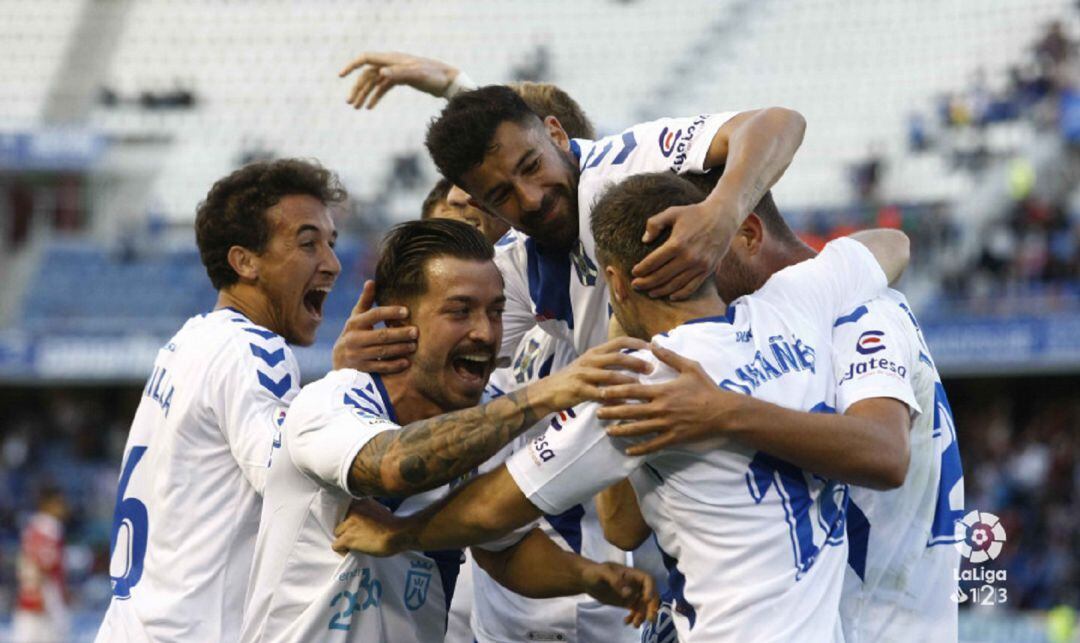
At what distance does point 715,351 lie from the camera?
11.3 feet

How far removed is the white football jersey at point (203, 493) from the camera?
183 inches

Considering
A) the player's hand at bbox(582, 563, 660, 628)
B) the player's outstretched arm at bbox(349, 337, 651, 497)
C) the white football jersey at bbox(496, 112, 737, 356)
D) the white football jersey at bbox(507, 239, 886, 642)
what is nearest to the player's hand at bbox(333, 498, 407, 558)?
the player's outstretched arm at bbox(349, 337, 651, 497)

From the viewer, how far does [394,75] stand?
590 cm

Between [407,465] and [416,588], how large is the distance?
2.04ft

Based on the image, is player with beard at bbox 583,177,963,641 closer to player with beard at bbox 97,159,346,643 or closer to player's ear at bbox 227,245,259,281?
player with beard at bbox 97,159,346,643

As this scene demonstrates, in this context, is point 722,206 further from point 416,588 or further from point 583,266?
Result: point 416,588

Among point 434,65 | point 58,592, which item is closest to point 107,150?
point 58,592

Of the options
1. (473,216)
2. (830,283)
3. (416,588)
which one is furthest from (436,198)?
(830,283)

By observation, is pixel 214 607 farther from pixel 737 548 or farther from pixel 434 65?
pixel 434 65

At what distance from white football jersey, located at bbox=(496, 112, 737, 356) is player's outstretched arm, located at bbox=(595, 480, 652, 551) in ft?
2.85

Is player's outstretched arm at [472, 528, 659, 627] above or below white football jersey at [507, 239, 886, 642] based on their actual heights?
below

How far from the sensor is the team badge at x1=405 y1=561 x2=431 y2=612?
13.3 feet

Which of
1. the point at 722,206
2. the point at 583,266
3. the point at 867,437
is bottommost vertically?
the point at 583,266

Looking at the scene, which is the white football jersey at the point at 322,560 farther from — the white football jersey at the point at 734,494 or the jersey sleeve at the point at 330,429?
the white football jersey at the point at 734,494
